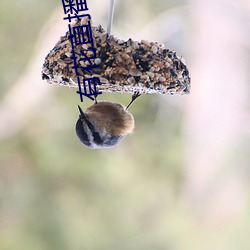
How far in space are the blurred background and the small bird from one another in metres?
1.56

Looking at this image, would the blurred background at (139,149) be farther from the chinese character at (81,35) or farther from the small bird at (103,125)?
the chinese character at (81,35)

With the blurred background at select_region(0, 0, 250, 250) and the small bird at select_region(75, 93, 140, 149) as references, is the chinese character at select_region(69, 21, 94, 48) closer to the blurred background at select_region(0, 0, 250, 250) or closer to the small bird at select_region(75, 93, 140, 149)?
the small bird at select_region(75, 93, 140, 149)

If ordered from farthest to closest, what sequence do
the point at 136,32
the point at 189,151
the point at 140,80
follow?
1. the point at 189,151
2. the point at 136,32
3. the point at 140,80

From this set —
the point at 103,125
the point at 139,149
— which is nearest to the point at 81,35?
the point at 103,125

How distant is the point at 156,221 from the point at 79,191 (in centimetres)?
54

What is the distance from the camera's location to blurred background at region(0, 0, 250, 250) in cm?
283

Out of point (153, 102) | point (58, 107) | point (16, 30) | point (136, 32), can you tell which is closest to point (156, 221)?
point (153, 102)

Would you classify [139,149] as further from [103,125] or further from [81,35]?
[81,35]

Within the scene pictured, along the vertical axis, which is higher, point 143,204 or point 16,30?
point 16,30

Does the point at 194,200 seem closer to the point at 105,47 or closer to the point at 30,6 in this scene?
the point at 30,6

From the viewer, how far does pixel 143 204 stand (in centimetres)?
317

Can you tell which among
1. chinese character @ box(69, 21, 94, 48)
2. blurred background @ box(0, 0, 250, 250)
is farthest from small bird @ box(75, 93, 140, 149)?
blurred background @ box(0, 0, 250, 250)

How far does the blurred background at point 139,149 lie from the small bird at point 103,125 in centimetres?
156

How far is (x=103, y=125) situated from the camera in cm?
119
